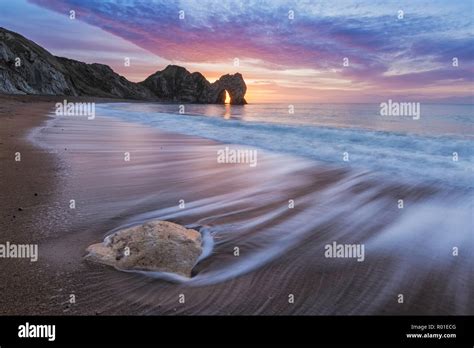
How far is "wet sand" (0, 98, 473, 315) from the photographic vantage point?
3.63 m

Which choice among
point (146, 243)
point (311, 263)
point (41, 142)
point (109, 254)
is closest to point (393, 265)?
point (311, 263)

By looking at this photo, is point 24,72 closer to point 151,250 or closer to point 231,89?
point 151,250

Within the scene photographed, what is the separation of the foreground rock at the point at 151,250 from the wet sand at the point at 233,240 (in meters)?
0.16

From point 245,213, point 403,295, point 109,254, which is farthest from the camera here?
point 245,213

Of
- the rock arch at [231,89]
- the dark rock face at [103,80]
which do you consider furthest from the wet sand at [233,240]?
the rock arch at [231,89]

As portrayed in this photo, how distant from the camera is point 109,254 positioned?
4.39 m

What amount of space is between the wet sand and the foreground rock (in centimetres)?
16

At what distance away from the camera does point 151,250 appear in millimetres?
4371

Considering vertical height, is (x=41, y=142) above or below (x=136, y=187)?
above

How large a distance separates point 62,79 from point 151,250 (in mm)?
121986

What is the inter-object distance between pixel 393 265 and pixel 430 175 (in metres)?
6.43

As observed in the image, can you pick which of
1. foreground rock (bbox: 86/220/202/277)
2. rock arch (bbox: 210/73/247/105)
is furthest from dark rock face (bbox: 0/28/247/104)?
foreground rock (bbox: 86/220/202/277)

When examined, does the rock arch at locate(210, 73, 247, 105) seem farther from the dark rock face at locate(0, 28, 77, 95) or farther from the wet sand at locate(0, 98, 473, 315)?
the wet sand at locate(0, 98, 473, 315)
